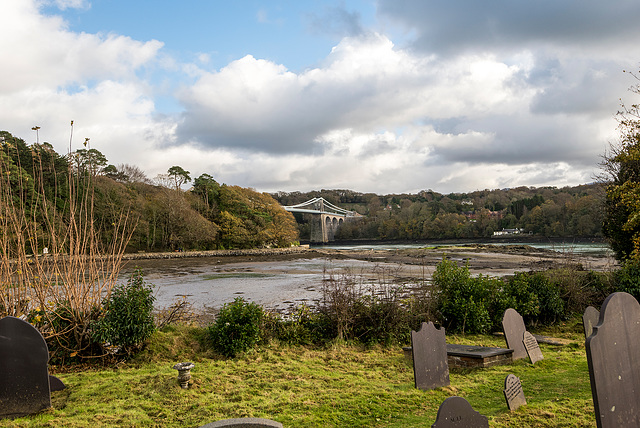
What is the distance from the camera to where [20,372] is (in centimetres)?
479

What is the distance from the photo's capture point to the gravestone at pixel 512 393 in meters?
4.86

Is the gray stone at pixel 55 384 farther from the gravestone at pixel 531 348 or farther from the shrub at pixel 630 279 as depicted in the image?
the shrub at pixel 630 279

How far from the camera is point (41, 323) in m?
6.62

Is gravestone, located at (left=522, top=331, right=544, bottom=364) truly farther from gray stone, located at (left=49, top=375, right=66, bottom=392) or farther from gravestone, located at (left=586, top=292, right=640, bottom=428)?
gray stone, located at (left=49, top=375, right=66, bottom=392)

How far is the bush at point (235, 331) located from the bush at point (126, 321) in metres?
1.20

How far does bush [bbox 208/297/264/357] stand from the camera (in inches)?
293

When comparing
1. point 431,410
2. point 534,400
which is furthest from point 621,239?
point 431,410

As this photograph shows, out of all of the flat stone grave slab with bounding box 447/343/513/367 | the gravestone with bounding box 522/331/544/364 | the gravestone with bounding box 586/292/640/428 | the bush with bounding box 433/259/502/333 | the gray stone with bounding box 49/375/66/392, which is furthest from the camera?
the bush with bounding box 433/259/502/333

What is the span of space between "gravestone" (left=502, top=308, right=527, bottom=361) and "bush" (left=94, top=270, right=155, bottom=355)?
6545mm

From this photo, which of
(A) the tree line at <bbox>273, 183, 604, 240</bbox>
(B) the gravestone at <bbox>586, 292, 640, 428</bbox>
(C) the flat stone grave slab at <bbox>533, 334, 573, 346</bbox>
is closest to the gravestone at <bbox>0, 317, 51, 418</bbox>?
(B) the gravestone at <bbox>586, 292, 640, 428</bbox>

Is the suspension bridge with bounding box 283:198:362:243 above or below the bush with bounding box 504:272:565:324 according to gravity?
above

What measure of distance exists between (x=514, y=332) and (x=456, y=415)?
17.0ft

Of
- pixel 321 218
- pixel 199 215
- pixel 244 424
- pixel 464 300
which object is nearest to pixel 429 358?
pixel 244 424

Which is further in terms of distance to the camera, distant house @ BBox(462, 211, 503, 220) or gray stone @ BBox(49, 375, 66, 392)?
distant house @ BBox(462, 211, 503, 220)
